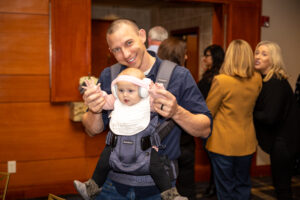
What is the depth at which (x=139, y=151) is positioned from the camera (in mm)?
1524

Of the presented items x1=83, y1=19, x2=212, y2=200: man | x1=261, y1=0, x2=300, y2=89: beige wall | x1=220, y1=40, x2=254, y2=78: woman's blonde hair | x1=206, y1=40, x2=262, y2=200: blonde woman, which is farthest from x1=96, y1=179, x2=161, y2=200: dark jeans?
x1=261, y1=0, x2=300, y2=89: beige wall

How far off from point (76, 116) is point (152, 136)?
249 cm

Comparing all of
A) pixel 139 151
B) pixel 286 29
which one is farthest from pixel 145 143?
pixel 286 29

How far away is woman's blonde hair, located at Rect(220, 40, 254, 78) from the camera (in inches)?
117

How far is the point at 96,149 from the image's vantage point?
433cm

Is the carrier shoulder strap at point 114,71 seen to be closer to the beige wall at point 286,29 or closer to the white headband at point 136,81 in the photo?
the white headband at point 136,81

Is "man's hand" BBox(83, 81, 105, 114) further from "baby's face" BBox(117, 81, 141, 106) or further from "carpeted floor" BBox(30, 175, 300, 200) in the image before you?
"carpeted floor" BBox(30, 175, 300, 200)

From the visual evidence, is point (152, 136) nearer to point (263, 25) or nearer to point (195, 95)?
point (195, 95)

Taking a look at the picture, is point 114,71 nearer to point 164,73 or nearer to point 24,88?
point 164,73

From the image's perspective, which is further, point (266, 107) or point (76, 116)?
point (76, 116)

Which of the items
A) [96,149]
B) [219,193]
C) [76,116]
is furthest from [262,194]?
[76,116]

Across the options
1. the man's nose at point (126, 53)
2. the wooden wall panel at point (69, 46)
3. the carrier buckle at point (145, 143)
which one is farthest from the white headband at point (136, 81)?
the wooden wall panel at point (69, 46)

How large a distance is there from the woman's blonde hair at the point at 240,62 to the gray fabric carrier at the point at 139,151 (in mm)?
1517

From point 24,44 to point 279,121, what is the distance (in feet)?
9.57
